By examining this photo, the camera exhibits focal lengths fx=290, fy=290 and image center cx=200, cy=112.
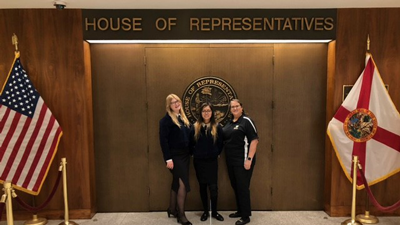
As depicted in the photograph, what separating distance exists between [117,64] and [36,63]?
94 cm

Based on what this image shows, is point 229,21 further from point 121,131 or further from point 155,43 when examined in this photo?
point 121,131

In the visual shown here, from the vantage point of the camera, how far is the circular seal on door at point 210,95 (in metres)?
3.79

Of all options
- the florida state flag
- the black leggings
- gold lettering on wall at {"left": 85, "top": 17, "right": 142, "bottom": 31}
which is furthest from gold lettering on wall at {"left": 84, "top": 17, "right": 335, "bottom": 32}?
the black leggings

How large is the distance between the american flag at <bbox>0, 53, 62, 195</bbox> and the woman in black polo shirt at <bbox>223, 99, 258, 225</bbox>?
6.69 feet

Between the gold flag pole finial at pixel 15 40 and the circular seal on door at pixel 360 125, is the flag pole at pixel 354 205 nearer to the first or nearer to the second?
the circular seal on door at pixel 360 125

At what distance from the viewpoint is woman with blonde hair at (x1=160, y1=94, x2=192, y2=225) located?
3.35m

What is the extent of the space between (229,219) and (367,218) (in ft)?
5.54

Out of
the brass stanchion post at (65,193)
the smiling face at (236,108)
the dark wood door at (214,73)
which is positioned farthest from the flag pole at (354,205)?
the brass stanchion post at (65,193)

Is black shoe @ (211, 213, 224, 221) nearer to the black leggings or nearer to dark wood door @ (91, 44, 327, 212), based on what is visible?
the black leggings

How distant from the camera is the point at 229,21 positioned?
349 centimetres

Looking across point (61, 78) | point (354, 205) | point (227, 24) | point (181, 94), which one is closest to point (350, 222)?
point (354, 205)

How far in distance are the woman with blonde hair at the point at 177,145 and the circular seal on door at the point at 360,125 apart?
1.93 m

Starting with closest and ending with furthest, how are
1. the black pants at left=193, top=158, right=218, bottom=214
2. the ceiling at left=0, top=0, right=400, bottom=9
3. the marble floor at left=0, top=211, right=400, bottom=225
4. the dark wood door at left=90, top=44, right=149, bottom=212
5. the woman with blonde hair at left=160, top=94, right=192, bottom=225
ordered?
the ceiling at left=0, top=0, right=400, bottom=9 < the woman with blonde hair at left=160, top=94, right=192, bottom=225 < the black pants at left=193, top=158, right=218, bottom=214 < the marble floor at left=0, top=211, right=400, bottom=225 < the dark wood door at left=90, top=44, right=149, bottom=212

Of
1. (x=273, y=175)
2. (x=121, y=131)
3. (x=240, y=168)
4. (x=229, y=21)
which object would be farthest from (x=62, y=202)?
(x=229, y=21)
